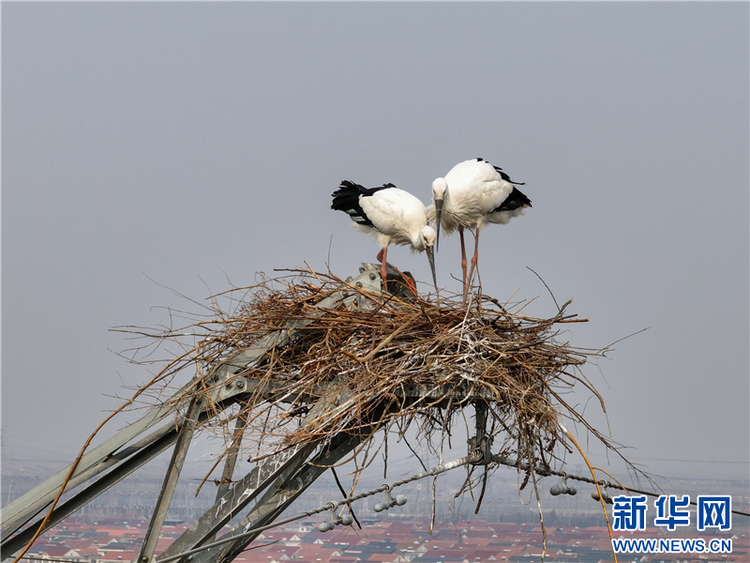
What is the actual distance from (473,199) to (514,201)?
0.48 m

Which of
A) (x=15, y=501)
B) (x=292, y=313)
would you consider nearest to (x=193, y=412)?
(x=292, y=313)

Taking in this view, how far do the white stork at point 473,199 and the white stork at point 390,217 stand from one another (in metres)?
0.16

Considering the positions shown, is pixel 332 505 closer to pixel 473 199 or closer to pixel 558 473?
pixel 558 473

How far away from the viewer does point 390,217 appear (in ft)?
20.1

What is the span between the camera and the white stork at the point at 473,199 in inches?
243

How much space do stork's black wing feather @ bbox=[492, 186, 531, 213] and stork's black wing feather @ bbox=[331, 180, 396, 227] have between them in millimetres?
844

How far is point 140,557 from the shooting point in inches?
179

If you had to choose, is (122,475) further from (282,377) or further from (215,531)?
(282,377)

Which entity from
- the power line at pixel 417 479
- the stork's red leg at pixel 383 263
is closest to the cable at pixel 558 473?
the power line at pixel 417 479

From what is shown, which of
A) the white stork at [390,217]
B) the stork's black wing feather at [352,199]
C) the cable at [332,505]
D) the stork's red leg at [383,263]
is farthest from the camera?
the stork's black wing feather at [352,199]

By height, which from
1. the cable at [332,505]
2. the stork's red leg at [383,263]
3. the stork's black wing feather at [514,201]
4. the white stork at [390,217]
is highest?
the stork's black wing feather at [514,201]

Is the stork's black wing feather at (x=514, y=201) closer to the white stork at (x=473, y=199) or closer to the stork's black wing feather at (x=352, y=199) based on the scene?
the white stork at (x=473, y=199)

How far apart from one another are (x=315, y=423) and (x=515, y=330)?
1240mm

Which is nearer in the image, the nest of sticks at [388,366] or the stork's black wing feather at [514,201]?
the nest of sticks at [388,366]
